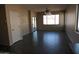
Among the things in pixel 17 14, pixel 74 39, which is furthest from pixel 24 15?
pixel 74 39

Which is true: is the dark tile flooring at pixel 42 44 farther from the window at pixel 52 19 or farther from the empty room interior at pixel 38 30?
the window at pixel 52 19

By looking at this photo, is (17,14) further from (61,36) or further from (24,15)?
(61,36)

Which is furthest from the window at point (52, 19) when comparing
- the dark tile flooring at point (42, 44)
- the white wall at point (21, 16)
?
the white wall at point (21, 16)

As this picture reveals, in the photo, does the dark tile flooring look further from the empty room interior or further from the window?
the window

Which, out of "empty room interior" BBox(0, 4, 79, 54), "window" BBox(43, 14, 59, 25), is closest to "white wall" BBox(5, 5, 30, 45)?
"empty room interior" BBox(0, 4, 79, 54)

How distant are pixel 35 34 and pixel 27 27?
0.14m

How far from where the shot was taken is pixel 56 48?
3.60ft

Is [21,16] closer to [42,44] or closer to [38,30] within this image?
[38,30]

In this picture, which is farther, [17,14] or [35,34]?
[35,34]

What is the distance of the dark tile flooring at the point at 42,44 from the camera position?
1049 millimetres

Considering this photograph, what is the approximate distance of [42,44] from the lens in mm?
1161

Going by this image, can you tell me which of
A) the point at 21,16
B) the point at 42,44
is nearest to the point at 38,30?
the point at 42,44
